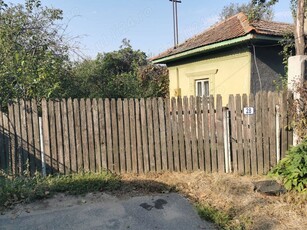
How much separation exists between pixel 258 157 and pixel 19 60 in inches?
233

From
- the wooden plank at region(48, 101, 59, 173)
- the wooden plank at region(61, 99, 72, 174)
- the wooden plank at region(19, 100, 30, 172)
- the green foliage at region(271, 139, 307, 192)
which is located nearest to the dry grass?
the green foliage at region(271, 139, 307, 192)

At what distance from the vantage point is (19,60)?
21.7 ft

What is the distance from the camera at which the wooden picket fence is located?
5.54m

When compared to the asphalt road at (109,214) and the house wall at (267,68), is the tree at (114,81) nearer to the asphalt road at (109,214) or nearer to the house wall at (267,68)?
the asphalt road at (109,214)

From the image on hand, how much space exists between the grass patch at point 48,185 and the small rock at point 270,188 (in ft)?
8.16

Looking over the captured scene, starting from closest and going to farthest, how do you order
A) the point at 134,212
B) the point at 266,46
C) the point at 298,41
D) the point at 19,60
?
1. the point at 134,212
2. the point at 298,41
3. the point at 19,60
4. the point at 266,46

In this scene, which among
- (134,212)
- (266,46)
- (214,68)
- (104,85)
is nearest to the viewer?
(134,212)

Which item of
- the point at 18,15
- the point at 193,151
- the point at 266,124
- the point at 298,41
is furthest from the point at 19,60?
the point at 298,41

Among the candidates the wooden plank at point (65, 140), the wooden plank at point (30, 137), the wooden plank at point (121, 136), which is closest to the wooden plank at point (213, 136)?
the wooden plank at point (121, 136)

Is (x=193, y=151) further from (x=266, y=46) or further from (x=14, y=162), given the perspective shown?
(x=266, y=46)

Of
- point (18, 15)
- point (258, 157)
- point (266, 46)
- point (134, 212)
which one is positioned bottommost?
point (134, 212)

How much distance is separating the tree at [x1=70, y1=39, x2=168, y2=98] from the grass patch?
397 centimetres

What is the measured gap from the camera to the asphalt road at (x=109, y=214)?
3.78 meters

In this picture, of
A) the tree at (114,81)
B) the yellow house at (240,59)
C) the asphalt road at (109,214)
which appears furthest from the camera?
the tree at (114,81)
